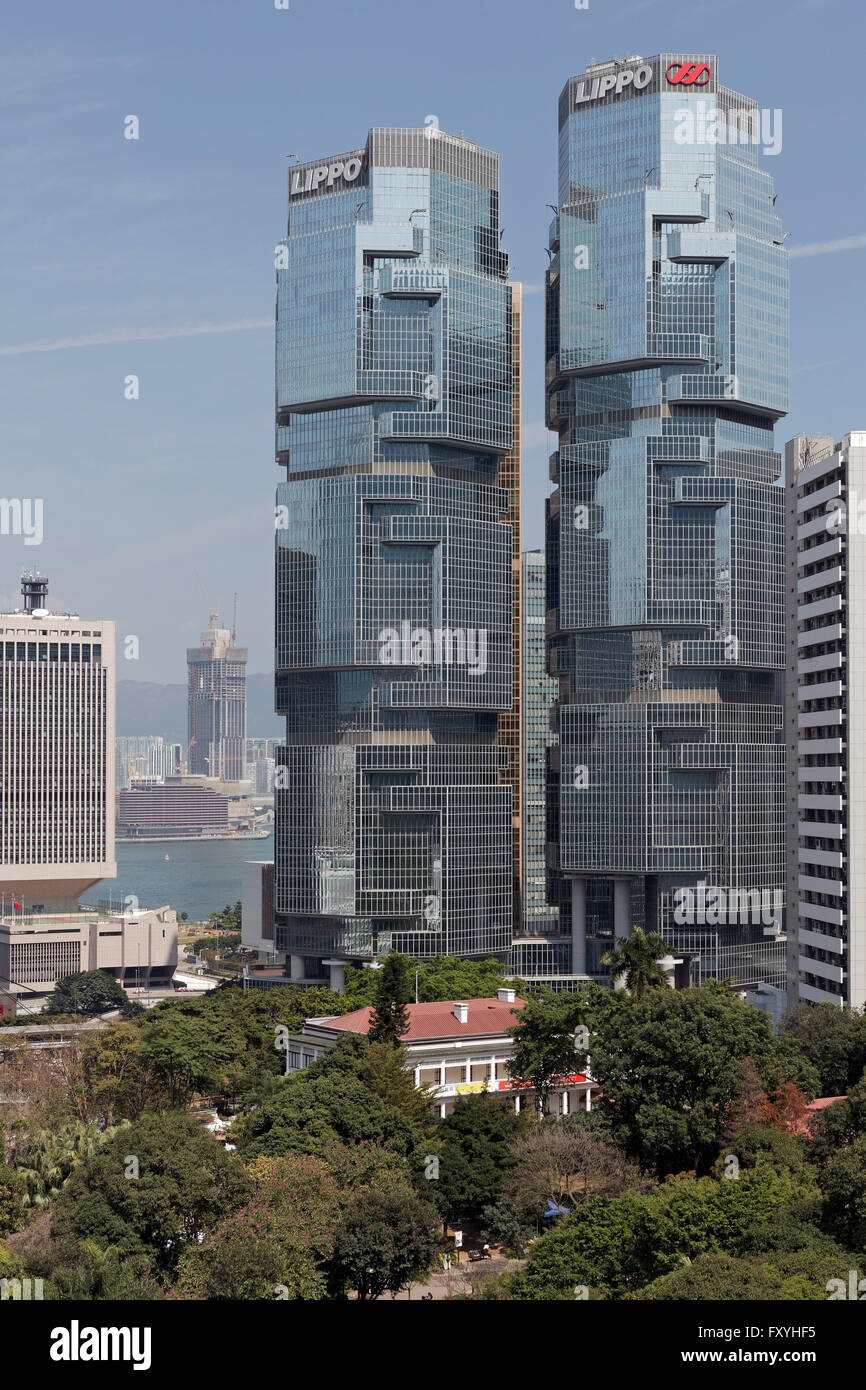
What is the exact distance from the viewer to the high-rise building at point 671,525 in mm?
152000

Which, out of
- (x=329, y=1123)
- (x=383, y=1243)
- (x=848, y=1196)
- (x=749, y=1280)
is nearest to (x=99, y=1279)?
(x=383, y=1243)

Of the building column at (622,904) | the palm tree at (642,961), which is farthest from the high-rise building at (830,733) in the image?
the building column at (622,904)

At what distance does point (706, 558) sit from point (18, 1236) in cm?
10710

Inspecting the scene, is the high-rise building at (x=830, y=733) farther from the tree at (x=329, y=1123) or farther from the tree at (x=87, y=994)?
the tree at (x=87, y=994)

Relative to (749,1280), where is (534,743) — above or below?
above

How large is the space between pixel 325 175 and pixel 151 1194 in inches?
4940

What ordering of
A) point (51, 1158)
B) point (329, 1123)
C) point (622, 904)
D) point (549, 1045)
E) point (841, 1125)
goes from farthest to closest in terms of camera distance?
point (622, 904) → point (549, 1045) → point (329, 1123) → point (51, 1158) → point (841, 1125)

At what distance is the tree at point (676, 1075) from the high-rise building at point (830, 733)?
39941 mm

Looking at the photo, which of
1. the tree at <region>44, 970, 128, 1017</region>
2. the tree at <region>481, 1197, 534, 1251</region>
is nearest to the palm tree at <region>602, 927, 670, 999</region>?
the tree at <region>481, 1197, 534, 1251</region>

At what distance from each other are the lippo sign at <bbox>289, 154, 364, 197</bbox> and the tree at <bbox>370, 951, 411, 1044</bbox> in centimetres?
9149

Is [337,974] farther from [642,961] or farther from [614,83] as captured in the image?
[614,83]

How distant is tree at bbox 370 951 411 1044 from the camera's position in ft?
294

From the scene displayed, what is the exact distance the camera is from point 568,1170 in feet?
234
